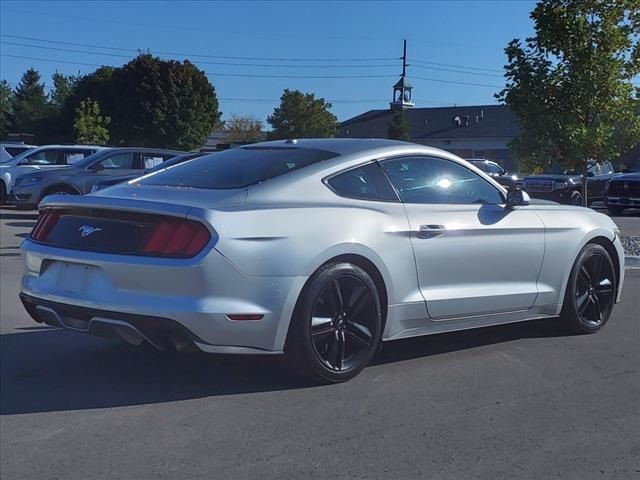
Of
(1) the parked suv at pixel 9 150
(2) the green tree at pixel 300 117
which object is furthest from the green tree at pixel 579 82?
(2) the green tree at pixel 300 117

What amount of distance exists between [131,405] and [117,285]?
767 millimetres

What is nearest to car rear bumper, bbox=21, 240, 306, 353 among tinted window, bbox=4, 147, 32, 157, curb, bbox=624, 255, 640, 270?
curb, bbox=624, 255, 640, 270

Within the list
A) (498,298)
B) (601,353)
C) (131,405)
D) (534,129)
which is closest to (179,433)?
(131,405)

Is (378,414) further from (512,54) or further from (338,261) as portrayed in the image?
(512,54)

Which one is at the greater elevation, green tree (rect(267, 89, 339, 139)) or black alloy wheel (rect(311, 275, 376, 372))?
green tree (rect(267, 89, 339, 139))

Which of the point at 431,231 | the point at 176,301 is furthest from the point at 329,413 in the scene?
the point at 431,231

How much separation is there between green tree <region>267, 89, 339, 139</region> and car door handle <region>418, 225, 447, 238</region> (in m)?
41.9

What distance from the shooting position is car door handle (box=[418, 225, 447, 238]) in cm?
545

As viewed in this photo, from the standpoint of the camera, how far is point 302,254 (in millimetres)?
4793

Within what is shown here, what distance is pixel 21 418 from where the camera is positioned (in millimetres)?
4699

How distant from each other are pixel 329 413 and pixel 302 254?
0.94m

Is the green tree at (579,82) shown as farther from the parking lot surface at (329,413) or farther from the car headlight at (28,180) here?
the car headlight at (28,180)

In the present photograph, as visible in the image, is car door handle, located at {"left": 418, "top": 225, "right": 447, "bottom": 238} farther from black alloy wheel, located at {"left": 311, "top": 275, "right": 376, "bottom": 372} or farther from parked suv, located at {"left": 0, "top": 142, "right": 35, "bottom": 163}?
parked suv, located at {"left": 0, "top": 142, "right": 35, "bottom": 163}

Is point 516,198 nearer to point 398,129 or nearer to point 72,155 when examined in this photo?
point 72,155
